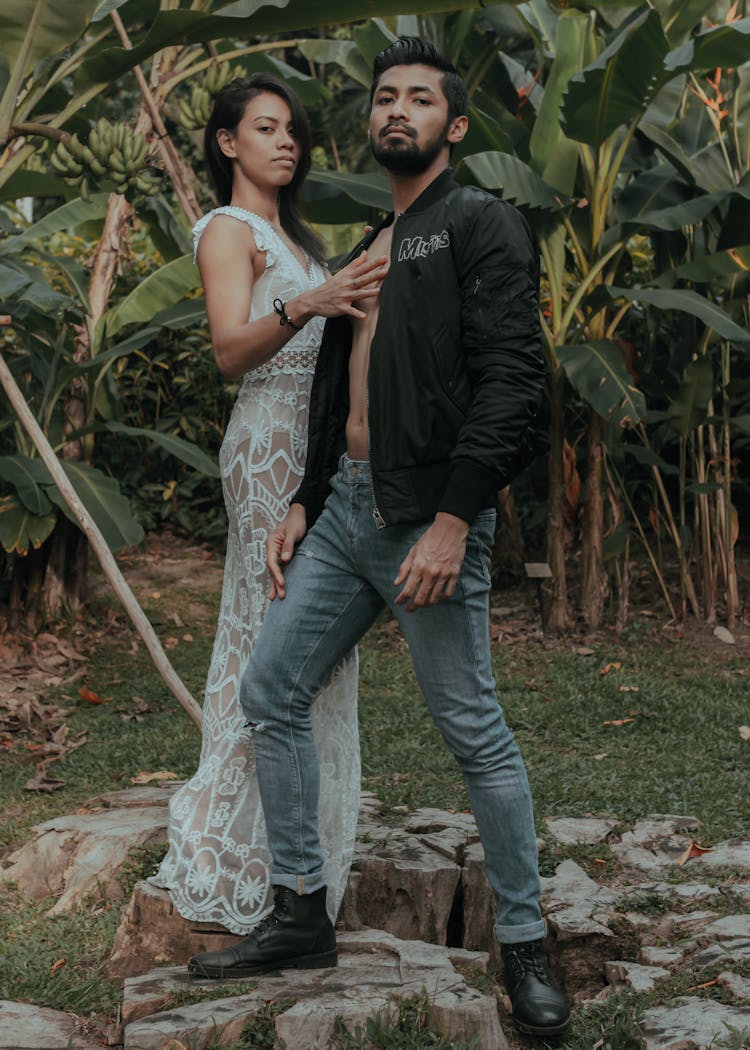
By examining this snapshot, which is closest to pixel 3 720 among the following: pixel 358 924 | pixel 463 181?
pixel 358 924

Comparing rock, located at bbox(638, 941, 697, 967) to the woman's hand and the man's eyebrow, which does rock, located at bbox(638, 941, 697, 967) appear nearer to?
the woman's hand

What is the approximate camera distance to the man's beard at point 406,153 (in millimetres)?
2766

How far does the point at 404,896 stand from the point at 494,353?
1715 mm

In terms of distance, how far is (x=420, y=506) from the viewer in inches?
107

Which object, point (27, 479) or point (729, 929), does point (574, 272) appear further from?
point (729, 929)

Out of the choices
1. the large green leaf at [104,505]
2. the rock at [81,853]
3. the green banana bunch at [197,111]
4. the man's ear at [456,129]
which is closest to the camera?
the man's ear at [456,129]

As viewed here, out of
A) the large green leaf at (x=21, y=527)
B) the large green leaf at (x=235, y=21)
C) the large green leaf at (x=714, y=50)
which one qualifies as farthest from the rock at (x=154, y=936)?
the large green leaf at (x=714, y=50)

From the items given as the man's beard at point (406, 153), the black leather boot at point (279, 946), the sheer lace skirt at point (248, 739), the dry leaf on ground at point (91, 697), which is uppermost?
the man's beard at point (406, 153)

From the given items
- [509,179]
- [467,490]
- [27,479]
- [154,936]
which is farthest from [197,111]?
A: [154,936]

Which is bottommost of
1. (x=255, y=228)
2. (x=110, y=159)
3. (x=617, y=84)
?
(x=255, y=228)

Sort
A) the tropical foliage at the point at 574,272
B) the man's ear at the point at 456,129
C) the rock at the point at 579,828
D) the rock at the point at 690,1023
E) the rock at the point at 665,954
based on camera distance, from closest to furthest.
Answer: the rock at the point at 690,1023, the man's ear at the point at 456,129, the rock at the point at 665,954, the rock at the point at 579,828, the tropical foliage at the point at 574,272

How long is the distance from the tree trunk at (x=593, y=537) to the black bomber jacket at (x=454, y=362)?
14.5 feet

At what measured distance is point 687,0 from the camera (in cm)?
647

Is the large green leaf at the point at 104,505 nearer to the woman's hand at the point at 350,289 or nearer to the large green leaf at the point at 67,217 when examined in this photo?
the large green leaf at the point at 67,217
